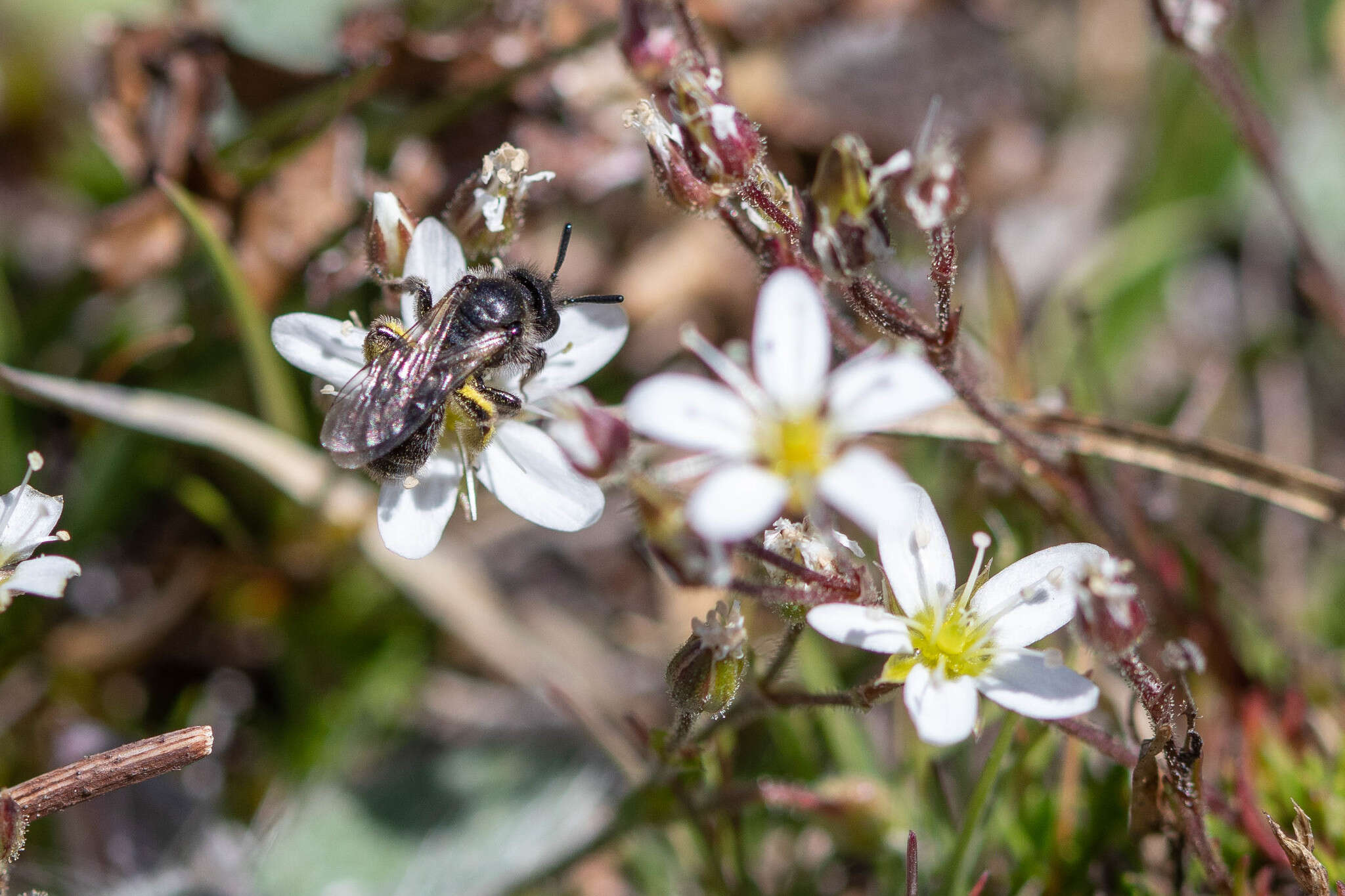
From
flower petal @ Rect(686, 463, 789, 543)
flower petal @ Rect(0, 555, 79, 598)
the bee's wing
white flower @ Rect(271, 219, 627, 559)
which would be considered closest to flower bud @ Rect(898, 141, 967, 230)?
flower petal @ Rect(686, 463, 789, 543)

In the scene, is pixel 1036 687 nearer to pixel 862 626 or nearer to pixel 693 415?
pixel 862 626

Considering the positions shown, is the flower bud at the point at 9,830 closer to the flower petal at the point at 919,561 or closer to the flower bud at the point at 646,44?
the flower petal at the point at 919,561

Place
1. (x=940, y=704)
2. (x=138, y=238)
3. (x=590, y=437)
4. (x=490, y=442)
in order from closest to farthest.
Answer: (x=590, y=437)
(x=940, y=704)
(x=490, y=442)
(x=138, y=238)

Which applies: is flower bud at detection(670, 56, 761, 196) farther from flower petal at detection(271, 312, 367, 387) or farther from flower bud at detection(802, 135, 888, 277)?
flower petal at detection(271, 312, 367, 387)

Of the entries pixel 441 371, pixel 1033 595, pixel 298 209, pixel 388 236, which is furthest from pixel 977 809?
pixel 298 209

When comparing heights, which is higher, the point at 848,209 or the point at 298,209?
the point at 848,209

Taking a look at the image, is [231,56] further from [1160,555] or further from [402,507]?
[1160,555]
